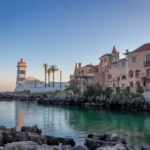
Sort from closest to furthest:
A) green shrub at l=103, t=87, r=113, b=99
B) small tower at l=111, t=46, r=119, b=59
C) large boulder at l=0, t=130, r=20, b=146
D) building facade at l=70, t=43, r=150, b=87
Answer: large boulder at l=0, t=130, r=20, b=146 → green shrub at l=103, t=87, r=113, b=99 → building facade at l=70, t=43, r=150, b=87 → small tower at l=111, t=46, r=119, b=59

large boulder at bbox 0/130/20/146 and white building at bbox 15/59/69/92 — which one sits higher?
white building at bbox 15/59/69/92

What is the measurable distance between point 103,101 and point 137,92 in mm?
8143

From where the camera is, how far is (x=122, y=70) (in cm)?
5731

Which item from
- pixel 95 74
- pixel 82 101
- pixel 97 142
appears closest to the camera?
pixel 97 142

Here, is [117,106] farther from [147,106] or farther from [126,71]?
[126,71]

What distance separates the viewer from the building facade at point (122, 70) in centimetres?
4981

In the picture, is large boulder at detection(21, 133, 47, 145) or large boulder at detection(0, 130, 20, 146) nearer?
large boulder at detection(21, 133, 47, 145)

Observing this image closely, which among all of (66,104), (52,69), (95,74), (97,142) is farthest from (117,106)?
(52,69)

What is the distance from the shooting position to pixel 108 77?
6444 centimetres

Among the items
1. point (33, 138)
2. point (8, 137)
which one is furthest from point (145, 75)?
point (8, 137)

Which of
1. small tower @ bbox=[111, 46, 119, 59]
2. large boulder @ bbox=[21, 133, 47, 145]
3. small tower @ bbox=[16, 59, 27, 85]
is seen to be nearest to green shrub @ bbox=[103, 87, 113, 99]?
small tower @ bbox=[111, 46, 119, 59]

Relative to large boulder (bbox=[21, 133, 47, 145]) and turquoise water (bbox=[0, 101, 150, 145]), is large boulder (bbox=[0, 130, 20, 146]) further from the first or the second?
turquoise water (bbox=[0, 101, 150, 145])

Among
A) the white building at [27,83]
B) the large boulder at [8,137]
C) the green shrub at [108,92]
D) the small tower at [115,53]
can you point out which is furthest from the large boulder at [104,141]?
the white building at [27,83]

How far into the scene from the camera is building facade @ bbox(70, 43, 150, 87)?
49812 mm
